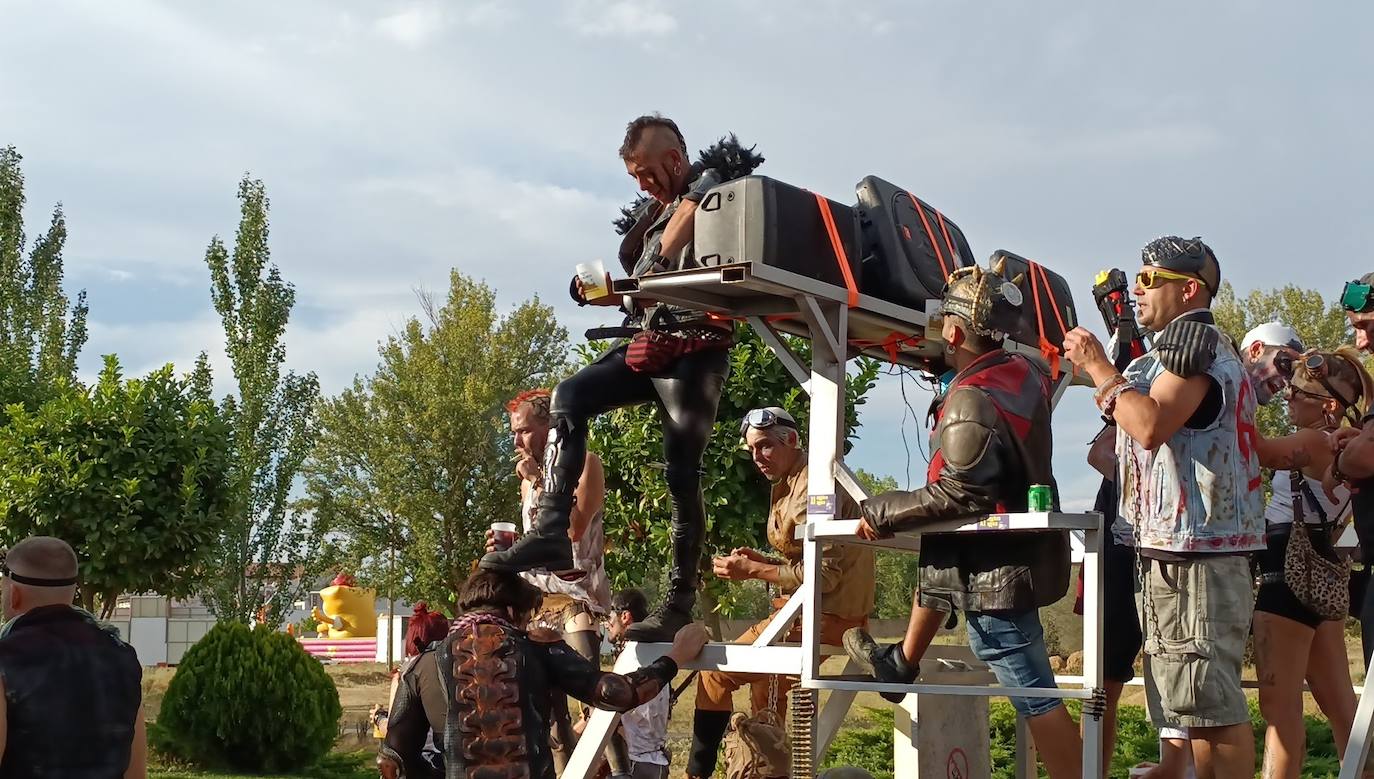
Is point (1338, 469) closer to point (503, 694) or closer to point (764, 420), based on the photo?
point (764, 420)

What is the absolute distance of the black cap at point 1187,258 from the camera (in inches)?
151

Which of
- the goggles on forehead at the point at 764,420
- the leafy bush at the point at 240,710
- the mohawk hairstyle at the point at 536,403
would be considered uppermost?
the mohawk hairstyle at the point at 536,403

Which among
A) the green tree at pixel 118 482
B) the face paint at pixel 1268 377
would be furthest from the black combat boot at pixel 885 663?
the green tree at pixel 118 482

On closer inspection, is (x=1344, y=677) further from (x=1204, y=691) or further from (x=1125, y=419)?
(x=1125, y=419)

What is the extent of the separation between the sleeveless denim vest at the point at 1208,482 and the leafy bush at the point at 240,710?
10139 millimetres

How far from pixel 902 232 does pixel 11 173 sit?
25.5 metres

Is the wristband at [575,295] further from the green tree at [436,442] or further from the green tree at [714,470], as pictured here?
the green tree at [436,442]

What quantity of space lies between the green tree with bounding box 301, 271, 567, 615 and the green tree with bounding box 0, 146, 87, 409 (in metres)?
7.52

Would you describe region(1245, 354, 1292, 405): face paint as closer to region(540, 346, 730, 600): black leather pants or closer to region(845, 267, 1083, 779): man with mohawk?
region(845, 267, 1083, 779): man with mohawk

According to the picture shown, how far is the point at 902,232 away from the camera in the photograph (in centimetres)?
485

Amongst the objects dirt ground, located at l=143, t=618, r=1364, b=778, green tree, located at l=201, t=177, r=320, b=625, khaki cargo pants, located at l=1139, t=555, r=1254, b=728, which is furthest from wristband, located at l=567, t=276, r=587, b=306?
green tree, located at l=201, t=177, r=320, b=625

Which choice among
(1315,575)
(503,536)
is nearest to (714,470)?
(503,536)

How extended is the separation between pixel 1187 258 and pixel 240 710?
1038 centimetres

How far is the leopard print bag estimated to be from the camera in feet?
14.4
